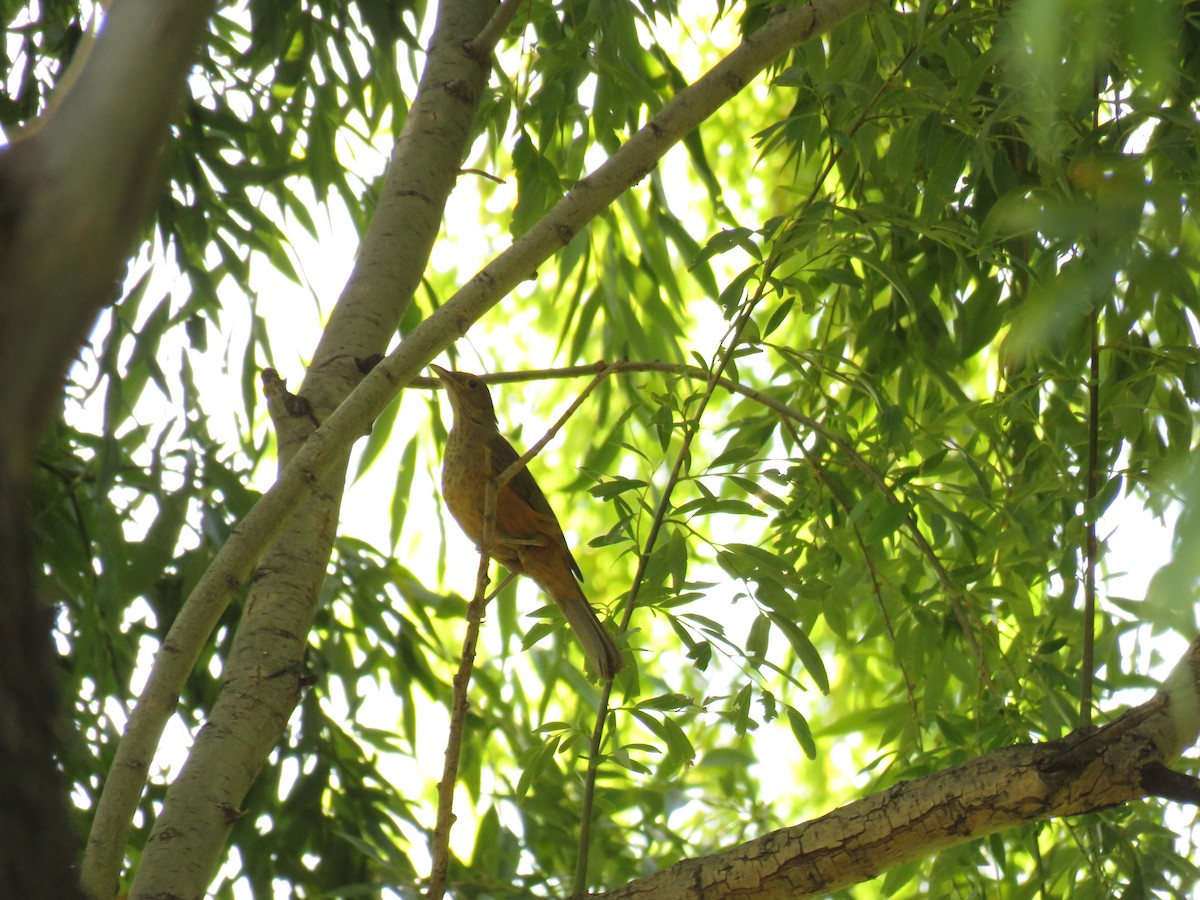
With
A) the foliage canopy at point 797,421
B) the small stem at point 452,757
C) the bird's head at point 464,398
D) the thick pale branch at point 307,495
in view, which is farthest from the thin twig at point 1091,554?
the bird's head at point 464,398

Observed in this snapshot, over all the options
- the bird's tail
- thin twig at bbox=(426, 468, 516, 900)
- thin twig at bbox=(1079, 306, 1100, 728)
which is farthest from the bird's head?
thin twig at bbox=(1079, 306, 1100, 728)

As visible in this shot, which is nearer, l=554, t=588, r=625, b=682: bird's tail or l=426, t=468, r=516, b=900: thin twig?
l=426, t=468, r=516, b=900: thin twig

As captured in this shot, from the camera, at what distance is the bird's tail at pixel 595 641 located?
6.77 ft

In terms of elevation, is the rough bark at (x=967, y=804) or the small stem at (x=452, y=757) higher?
the small stem at (x=452, y=757)

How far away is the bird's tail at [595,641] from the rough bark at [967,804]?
42 centimetres

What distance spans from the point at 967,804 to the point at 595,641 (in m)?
0.76

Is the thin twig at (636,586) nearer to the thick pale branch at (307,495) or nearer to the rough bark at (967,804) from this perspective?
the rough bark at (967,804)

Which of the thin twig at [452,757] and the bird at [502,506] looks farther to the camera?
the bird at [502,506]

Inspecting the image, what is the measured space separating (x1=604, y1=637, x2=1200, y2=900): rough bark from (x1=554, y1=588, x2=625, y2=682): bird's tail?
1.39 feet

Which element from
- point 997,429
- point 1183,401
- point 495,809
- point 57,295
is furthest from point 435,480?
point 57,295

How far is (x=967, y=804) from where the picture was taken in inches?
61.8

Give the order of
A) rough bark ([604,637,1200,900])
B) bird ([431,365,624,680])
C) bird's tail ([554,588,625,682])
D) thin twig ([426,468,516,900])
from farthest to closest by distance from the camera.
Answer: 1. bird ([431,365,624,680])
2. bird's tail ([554,588,625,682])
3. thin twig ([426,468,516,900])
4. rough bark ([604,637,1200,900])

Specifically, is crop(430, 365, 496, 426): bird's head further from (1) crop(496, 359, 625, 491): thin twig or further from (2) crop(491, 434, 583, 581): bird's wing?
(1) crop(496, 359, 625, 491): thin twig

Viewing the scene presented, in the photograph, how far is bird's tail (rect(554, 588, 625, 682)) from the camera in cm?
206
